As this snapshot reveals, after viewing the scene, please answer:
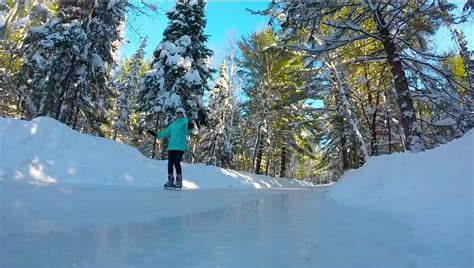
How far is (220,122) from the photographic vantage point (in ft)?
98.0

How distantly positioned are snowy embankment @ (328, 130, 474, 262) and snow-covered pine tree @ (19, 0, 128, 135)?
36.1ft

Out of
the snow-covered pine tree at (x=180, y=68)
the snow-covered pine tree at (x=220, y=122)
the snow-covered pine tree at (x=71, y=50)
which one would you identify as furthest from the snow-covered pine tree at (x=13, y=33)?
the snow-covered pine tree at (x=220, y=122)

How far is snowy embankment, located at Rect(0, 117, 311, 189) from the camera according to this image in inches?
264

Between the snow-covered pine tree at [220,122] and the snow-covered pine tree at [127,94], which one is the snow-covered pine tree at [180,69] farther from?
the snow-covered pine tree at [127,94]

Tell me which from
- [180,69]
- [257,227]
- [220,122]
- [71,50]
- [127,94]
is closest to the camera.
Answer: [257,227]

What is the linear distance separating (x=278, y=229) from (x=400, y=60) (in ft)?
26.7

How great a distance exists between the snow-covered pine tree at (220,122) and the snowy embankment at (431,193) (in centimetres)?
2279

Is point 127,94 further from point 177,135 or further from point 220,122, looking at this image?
point 177,135

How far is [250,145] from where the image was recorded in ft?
97.7

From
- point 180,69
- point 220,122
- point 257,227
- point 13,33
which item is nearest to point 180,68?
point 180,69

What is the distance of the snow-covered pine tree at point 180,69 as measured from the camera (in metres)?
18.8

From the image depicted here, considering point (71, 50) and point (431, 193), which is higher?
point (71, 50)

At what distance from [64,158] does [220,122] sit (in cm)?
2263

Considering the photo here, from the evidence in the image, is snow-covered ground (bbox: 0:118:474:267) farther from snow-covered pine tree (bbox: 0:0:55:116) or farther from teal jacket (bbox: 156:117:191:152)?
snow-covered pine tree (bbox: 0:0:55:116)
